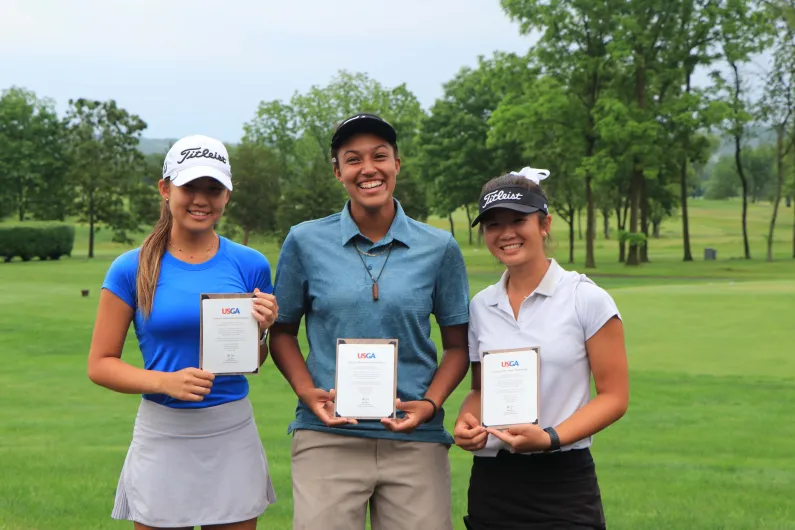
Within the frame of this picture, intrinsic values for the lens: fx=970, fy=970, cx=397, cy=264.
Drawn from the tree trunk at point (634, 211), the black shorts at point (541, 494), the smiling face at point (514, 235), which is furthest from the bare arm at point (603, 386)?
the tree trunk at point (634, 211)

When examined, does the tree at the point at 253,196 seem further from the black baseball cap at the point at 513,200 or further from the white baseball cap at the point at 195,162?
the black baseball cap at the point at 513,200

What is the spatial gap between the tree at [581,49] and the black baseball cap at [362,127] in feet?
146

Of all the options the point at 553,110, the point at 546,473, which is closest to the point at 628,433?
the point at 546,473

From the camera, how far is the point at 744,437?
9.88 m

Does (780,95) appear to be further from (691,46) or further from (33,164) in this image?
(33,164)

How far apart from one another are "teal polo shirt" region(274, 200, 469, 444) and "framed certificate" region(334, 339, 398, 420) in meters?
0.17

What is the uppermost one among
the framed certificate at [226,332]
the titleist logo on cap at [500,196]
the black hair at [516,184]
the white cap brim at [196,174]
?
the white cap brim at [196,174]

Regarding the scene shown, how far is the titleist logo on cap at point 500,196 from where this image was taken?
12.0ft

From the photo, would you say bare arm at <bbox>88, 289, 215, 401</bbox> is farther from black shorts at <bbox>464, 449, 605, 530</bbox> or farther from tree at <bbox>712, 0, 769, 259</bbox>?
tree at <bbox>712, 0, 769, 259</bbox>

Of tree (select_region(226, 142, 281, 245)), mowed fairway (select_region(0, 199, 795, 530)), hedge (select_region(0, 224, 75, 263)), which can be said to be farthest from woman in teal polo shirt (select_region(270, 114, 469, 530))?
tree (select_region(226, 142, 281, 245))

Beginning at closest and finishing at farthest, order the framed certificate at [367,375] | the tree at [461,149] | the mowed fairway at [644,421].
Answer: the framed certificate at [367,375] < the mowed fairway at [644,421] < the tree at [461,149]

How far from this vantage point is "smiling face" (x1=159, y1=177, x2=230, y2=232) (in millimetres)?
3805

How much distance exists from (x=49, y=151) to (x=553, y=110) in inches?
2051

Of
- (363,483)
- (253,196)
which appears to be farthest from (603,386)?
(253,196)
